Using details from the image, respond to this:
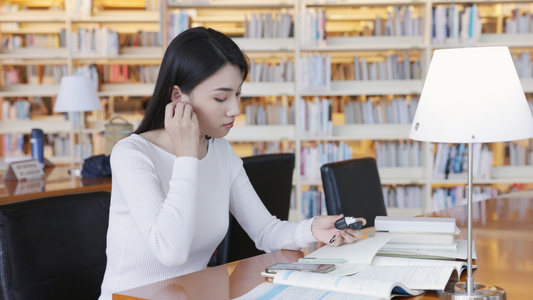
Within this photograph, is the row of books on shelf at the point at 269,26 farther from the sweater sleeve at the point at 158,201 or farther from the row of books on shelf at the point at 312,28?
the sweater sleeve at the point at 158,201

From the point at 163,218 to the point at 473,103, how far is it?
27.0 inches

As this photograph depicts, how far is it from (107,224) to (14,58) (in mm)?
4351

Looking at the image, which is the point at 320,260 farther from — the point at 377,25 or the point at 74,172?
the point at 377,25

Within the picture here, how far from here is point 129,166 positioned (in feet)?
5.01

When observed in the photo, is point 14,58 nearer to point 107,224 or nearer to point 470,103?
point 107,224

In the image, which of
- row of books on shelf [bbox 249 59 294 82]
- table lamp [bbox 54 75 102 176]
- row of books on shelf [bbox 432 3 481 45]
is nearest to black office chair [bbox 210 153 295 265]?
table lamp [bbox 54 75 102 176]

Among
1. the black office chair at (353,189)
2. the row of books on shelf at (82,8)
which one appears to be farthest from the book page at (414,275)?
the row of books on shelf at (82,8)

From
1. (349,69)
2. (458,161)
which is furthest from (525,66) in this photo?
(349,69)

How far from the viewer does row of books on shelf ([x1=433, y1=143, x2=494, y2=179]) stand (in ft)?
15.1

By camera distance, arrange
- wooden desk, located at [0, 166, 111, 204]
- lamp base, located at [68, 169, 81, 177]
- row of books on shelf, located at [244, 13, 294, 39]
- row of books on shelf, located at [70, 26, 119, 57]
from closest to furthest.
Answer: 1. wooden desk, located at [0, 166, 111, 204]
2. lamp base, located at [68, 169, 81, 177]
3. row of books on shelf, located at [244, 13, 294, 39]
4. row of books on shelf, located at [70, 26, 119, 57]

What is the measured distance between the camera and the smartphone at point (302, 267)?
135 cm

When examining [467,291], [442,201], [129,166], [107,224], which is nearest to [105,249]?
[107,224]

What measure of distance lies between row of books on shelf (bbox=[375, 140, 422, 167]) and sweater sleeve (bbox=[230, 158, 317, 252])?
2983 mm

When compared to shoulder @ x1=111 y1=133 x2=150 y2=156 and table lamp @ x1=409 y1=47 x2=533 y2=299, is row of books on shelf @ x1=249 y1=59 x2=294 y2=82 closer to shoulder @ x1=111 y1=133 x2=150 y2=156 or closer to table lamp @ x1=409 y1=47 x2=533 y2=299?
shoulder @ x1=111 y1=133 x2=150 y2=156
